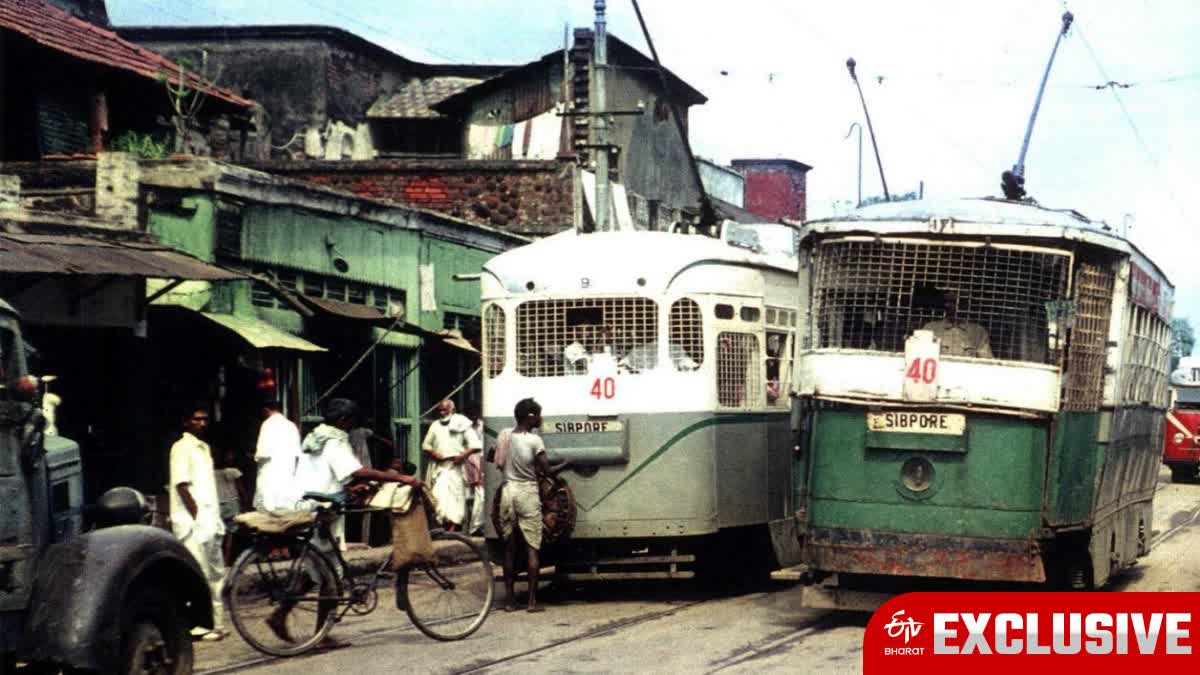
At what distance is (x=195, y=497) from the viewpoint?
12.7m

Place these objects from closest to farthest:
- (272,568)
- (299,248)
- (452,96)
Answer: (272,568), (299,248), (452,96)

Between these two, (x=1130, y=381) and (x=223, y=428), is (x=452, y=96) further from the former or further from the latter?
(x=1130, y=381)

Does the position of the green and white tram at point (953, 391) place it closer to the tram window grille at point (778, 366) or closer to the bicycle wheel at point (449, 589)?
the bicycle wheel at point (449, 589)

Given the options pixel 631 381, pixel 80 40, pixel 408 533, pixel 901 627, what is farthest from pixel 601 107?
pixel 901 627

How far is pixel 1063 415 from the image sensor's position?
12750 mm

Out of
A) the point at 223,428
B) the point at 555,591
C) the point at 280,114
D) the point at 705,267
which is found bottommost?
the point at 555,591

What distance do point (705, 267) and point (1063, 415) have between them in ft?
11.1

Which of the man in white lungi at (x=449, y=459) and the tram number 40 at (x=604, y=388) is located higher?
the tram number 40 at (x=604, y=388)

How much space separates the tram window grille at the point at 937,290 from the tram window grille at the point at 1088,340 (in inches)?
7.8

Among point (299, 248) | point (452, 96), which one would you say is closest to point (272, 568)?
point (299, 248)

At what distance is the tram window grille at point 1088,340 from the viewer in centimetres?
1288

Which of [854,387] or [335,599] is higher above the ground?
[854,387]

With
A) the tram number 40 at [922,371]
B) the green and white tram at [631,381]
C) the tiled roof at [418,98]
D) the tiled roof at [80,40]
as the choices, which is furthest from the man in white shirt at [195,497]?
the tiled roof at [418,98]

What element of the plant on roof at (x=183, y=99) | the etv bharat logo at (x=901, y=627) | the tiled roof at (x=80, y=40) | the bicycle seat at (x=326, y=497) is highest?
the tiled roof at (x=80, y=40)
